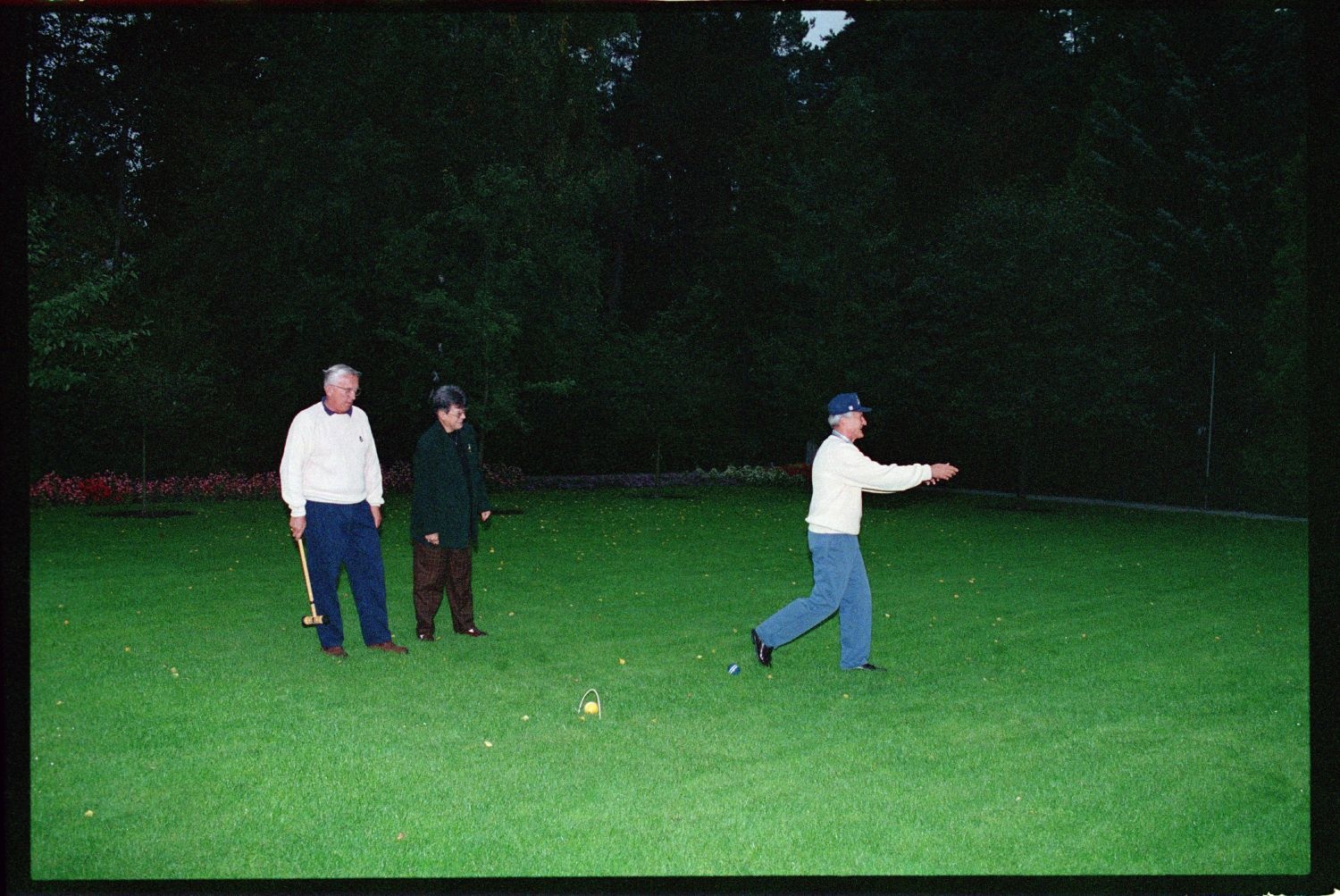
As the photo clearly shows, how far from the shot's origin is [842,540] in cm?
835

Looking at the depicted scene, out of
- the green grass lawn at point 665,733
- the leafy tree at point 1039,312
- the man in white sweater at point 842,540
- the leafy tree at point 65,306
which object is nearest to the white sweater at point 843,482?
the man in white sweater at point 842,540

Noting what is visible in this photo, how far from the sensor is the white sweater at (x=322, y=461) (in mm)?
8695

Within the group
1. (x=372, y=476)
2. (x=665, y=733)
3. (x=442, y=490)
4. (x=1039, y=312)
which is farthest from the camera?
(x=1039, y=312)

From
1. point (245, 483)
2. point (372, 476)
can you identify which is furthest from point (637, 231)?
point (372, 476)

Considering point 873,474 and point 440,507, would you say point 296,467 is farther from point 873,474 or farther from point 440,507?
point 873,474

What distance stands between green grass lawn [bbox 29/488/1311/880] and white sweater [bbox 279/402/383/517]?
1184 millimetres

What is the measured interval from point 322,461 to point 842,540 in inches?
145

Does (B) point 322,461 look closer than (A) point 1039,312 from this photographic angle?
Yes

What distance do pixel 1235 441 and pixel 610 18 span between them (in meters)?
16.0

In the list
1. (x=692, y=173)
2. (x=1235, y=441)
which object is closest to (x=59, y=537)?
(x=1235, y=441)

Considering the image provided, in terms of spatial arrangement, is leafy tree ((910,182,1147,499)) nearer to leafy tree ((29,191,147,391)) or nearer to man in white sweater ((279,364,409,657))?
leafy tree ((29,191,147,391))

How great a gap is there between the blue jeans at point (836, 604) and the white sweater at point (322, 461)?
120 inches

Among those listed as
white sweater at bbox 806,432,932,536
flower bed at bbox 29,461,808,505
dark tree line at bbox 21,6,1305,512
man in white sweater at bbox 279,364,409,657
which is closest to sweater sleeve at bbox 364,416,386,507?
man in white sweater at bbox 279,364,409,657

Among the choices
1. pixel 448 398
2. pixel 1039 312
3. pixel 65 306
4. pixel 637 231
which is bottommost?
pixel 448 398
